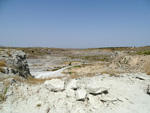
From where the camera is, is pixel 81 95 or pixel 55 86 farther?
pixel 55 86

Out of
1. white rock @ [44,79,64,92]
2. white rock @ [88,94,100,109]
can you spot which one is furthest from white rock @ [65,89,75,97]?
white rock @ [88,94,100,109]

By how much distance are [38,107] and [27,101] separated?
4.35 ft

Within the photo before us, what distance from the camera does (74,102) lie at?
9500 mm

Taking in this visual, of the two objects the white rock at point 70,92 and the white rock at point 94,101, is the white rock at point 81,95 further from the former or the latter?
the white rock at point 70,92

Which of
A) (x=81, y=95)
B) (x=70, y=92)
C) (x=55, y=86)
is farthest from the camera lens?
(x=55, y=86)

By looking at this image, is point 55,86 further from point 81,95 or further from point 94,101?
point 94,101

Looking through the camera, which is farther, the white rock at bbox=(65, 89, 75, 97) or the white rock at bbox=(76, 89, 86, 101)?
the white rock at bbox=(65, 89, 75, 97)

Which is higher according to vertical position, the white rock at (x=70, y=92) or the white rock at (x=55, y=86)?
the white rock at (x=55, y=86)

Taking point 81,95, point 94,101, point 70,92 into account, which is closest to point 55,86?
point 70,92

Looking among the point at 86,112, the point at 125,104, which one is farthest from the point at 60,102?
the point at 125,104

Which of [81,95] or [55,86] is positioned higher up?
[55,86]

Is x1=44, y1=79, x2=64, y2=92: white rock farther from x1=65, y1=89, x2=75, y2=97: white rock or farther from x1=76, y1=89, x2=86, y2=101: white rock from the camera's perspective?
x1=76, y1=89, x2=86, y2=101: white rock

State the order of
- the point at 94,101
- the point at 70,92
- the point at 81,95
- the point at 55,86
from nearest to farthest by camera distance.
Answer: the point at 94,101
the point at 81,95
the point at 70,92
the point at 55,86

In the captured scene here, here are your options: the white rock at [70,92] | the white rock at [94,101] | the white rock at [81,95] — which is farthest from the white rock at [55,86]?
the white rock at [94,101]
